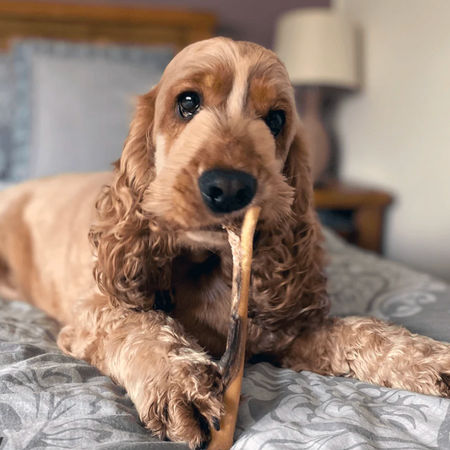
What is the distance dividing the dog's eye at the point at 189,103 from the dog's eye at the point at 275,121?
0.16 meters

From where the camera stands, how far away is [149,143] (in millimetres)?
1205

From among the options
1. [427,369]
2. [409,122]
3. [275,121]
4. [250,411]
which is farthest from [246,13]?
[250,411]

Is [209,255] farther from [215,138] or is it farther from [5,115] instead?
[5,115]

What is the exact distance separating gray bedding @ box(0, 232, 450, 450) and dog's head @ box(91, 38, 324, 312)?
0.24m

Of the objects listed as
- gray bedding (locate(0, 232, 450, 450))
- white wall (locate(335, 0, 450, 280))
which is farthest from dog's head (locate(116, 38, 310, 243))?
white wall (locate(335, 0, 450, 280))

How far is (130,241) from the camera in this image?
112 centimetres

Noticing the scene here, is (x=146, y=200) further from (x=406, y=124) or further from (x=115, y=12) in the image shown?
(x=115, y=12)

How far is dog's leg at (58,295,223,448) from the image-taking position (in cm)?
82

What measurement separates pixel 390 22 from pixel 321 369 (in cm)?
257

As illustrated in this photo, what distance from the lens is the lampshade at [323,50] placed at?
10.2 feet

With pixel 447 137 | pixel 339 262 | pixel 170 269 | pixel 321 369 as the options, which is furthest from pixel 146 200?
pixel 447 137

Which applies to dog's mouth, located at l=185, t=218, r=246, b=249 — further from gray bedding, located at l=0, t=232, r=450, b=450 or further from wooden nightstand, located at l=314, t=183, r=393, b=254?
wooden nightstand, located at l=314, t=183, r=393, b=254

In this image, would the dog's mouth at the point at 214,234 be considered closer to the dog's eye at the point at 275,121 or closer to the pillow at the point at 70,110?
the dog's eye at the point at 275,121

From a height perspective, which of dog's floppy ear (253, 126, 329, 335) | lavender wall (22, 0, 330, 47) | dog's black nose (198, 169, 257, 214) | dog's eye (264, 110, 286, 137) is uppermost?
lavender wall (22, 0, 330, 47)
